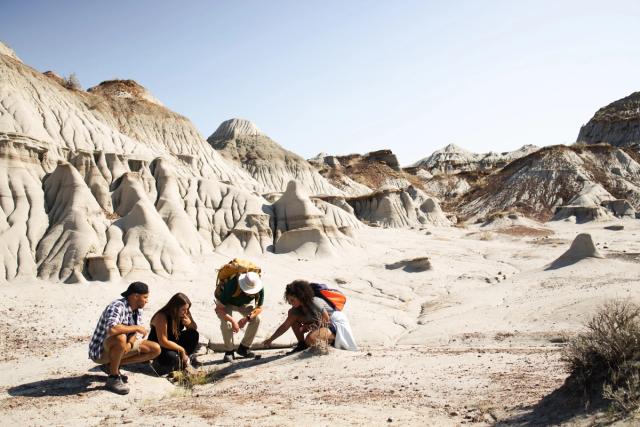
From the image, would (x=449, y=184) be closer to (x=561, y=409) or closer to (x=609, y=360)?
(x=609, y=360)

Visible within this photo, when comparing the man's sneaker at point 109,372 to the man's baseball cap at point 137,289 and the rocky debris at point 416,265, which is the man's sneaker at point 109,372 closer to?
the man's baseball cap at point 137,289

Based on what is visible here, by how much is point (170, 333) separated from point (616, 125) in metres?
101

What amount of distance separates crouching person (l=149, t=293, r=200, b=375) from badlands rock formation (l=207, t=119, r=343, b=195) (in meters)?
45.9

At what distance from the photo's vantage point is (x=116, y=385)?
6227 millimetres

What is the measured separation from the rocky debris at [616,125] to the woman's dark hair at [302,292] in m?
90.5

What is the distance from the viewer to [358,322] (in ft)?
43.4

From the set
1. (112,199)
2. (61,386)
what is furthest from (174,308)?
(112,199)

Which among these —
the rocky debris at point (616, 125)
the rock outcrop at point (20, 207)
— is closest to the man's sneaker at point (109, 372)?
the rock outcrop at point (20, 207)

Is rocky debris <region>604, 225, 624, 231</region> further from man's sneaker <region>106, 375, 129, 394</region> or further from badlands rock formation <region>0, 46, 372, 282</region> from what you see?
man's sneaker <region>106, 375, 129, 394</region>

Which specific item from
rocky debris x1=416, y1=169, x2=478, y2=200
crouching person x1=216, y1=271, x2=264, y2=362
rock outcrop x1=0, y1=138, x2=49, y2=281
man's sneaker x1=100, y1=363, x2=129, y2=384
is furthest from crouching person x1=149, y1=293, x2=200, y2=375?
rocky debris x1=416, y1=169, x2=478, y2=200

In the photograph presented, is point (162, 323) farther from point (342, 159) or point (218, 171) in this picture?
point (342, 159)

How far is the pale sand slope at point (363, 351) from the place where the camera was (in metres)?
5.19

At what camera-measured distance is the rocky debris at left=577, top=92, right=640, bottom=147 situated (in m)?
86.0

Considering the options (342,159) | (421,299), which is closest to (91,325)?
(421,299)
